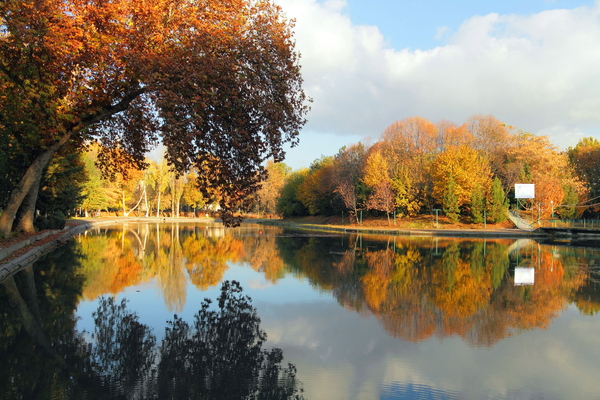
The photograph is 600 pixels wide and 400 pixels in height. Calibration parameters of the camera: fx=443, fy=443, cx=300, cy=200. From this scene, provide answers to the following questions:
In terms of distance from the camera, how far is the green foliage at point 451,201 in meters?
45.2

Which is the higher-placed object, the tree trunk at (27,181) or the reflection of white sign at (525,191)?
the reflection of white sign at (525,191)

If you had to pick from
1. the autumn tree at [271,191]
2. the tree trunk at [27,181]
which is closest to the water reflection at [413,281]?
the tree trunk at [27,181]

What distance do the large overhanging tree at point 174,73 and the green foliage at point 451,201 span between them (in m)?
35.8

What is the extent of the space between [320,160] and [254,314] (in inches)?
2477

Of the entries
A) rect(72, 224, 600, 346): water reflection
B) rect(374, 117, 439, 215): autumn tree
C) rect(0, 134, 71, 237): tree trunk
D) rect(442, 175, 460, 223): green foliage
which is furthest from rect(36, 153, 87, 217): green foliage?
rect(442, 175, 460, 223): green foliage

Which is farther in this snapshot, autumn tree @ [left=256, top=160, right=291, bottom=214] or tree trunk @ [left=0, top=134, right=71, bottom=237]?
autumn tree @ [left=256, top=160, right=291, bottom=214]

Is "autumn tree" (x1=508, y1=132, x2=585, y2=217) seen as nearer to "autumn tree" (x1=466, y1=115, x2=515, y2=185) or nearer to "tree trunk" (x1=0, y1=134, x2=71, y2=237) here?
"autumn tree" (x1=466, y1=115, x2=515, y2=185)

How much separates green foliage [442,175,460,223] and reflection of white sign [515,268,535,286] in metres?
31.4

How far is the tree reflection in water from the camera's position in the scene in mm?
4547

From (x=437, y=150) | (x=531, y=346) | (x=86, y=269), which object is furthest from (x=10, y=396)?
(x=437, y=150)

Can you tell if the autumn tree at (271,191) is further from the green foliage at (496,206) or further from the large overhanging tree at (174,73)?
the large overhanging tree at (174,73)

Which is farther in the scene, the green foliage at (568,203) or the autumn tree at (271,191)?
the autumn tree at (271,191)

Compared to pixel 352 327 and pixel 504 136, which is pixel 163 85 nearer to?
pixel 352 327

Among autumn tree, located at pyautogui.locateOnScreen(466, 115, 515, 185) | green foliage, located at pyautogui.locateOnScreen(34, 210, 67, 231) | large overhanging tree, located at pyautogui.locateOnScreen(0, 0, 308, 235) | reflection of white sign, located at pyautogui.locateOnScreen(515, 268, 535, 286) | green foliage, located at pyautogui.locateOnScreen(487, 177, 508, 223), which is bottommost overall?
reflection of white sign, located at pyautogui.locateOnScreen(515, 268, 535, 286)
